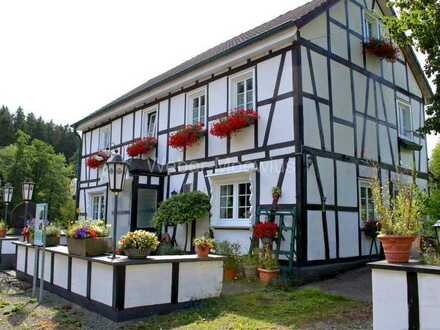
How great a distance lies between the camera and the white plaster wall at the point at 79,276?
6.41 meters

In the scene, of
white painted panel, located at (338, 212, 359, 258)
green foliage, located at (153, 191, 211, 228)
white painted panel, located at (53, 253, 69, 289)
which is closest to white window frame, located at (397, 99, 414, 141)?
white painted panel, located at (338, 212, 359, 258)

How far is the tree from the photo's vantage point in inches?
331

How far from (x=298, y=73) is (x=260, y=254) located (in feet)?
13.4

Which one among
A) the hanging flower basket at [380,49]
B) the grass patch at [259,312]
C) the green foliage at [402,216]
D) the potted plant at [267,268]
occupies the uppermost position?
the hanging flower basket at [380,49]

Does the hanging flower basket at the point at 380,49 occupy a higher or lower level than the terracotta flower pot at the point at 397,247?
higher

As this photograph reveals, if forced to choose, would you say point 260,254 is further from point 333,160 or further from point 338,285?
point 333,160

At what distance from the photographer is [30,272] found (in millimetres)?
8797

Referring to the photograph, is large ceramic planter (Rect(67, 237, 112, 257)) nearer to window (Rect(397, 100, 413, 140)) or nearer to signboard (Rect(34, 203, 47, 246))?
signboard (Rect(34, 203, 47, 246))

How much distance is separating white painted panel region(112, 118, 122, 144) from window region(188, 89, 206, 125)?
4.34 m

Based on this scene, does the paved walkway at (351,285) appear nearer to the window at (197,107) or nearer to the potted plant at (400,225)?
the potted plant at (400,225)

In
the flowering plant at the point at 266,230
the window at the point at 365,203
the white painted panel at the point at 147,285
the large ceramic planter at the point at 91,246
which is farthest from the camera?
the window at the point at 365,203

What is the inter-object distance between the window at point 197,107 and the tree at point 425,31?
5211 mm

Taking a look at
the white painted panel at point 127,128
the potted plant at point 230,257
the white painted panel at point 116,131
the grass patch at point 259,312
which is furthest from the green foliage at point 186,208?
the white painted panel at point 116,131

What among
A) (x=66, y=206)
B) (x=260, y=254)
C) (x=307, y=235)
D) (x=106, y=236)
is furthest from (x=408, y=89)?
Answer: (x=66, y=206)
